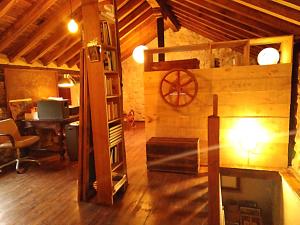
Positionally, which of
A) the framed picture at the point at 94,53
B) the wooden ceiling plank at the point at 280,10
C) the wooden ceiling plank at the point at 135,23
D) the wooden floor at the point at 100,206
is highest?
the wooden ceiling plank at the point at 135,23

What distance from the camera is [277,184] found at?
10.2ft

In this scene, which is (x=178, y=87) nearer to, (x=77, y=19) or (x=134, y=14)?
(x=77, y=19)

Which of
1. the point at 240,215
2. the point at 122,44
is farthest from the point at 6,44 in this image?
the point at 240,215

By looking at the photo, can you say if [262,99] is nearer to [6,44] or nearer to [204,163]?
[204,163]

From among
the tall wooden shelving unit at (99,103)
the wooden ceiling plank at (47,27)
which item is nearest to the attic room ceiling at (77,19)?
the wooden ceiling plank at (47,27)

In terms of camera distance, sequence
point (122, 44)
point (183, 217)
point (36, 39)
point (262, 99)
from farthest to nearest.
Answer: point (122, 44), point (36, 39), point (262, 99), point (183, 217)

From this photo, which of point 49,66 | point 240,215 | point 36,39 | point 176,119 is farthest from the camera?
point 49,66

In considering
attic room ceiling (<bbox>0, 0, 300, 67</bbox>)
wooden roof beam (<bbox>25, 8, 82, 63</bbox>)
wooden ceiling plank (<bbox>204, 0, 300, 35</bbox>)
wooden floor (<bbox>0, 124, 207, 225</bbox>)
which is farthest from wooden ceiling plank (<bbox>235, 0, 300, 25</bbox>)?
wooden roof beam (<bbox>25, 8, 82, 63</bbox>)

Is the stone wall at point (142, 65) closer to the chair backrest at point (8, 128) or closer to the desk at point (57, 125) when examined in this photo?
the desk at point (57, 125)

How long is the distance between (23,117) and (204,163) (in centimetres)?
354

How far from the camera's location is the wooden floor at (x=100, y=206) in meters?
2.20

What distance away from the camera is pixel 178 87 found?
134 inches

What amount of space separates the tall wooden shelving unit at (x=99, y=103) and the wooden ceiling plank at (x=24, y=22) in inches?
52.3

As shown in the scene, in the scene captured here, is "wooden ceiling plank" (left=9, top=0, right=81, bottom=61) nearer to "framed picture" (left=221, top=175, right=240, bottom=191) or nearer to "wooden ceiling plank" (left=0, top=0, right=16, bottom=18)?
"wooden ceiling plank" (left=0, top=0, right=16, bottom=18)
